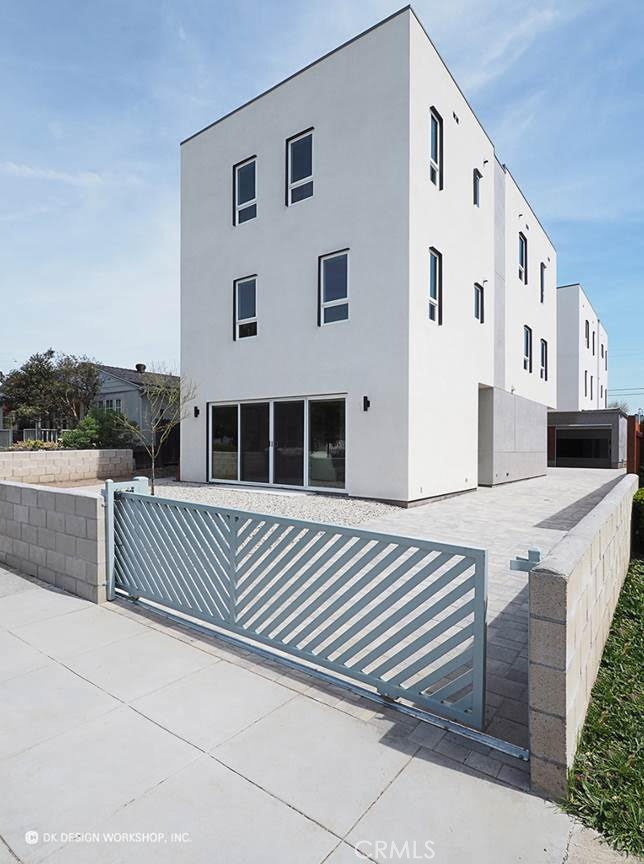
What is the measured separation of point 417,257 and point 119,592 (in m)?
8.57

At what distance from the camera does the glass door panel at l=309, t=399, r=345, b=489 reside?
10.6 meters

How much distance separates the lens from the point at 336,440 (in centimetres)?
1068

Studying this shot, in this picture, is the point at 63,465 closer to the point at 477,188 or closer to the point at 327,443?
the point at 327,443

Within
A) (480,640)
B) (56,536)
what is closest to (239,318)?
(56,536)

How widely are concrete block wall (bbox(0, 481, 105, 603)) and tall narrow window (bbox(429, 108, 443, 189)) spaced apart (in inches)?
403

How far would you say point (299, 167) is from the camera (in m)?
11.5

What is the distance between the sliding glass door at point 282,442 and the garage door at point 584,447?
18508mm

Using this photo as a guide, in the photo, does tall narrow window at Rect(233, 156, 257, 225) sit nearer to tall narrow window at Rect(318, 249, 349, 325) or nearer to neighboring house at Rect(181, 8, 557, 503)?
neighboring house at Rect(181, 8, 557, 503)

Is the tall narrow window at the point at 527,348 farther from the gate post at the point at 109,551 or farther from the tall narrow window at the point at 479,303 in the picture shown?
the gate post at the point at 109,551

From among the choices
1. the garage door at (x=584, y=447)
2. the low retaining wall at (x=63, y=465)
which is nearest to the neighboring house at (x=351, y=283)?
the low retaining wall at (x=63, y=465)

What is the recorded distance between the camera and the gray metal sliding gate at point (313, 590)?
259cm

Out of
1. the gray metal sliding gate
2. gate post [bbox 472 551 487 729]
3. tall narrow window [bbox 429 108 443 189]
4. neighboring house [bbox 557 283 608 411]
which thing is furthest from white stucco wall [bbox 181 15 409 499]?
neighboring house [bbox 557 283 608 411]

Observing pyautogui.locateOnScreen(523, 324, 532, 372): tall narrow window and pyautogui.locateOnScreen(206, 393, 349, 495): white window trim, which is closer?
pyautogui.locateOnScreen(206, 393, 349, 495): white window trim

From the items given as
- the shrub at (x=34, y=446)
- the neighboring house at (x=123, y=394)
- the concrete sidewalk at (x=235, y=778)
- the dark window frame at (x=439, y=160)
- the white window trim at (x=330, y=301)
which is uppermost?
the dark window frame at (x=439, y=160)
